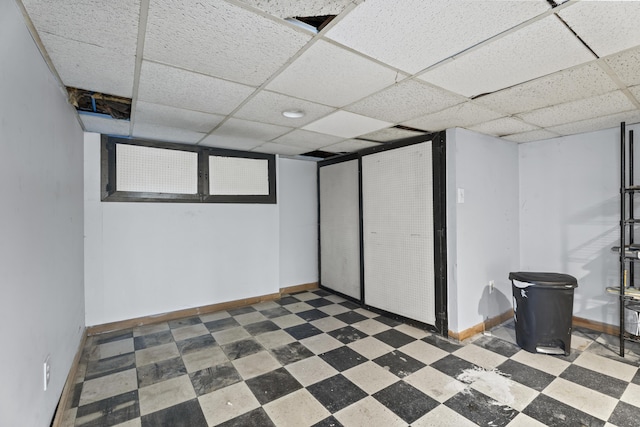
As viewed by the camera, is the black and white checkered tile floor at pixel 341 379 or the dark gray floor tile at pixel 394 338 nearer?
the black and white checkered tile floor at pixel 341 379

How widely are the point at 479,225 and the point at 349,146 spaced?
6.69 feet

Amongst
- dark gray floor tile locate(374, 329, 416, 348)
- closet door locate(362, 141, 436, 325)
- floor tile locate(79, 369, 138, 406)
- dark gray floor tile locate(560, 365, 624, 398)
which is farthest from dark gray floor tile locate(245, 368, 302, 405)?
dark gray floor tile locate(560, 365, 624, 398)

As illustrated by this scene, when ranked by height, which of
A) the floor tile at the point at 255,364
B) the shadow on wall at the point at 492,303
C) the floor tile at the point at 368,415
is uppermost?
the shadow on wall at the point at 492,303

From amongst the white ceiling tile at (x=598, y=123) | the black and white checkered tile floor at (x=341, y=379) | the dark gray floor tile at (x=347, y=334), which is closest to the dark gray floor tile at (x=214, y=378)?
the black and white checkered tile floor at (x=341, y=379)

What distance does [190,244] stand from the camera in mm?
4199

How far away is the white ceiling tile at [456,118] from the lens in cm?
269

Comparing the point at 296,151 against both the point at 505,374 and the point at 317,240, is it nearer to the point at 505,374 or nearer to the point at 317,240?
the point at 317,240

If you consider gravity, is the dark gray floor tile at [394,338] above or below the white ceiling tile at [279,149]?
below

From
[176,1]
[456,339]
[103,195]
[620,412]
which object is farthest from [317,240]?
[176,1]

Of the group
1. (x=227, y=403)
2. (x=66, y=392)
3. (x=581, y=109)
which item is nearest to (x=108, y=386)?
(x=66, y=392)

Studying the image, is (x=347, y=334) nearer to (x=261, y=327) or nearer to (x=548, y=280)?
(x=261, y=327)

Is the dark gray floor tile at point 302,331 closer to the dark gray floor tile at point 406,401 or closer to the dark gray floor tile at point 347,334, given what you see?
the dark gray floor tile at point 347,334

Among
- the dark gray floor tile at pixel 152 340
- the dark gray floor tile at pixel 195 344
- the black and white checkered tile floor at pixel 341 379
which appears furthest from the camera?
the dark gray floor tile at pixel 152 340

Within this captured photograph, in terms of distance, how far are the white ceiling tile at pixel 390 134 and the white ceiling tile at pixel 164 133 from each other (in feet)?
6.96
